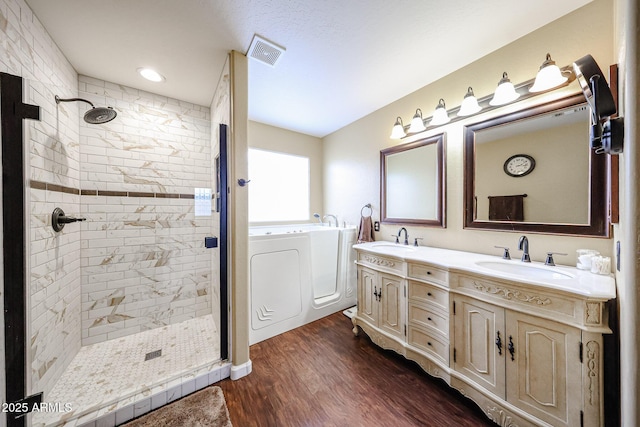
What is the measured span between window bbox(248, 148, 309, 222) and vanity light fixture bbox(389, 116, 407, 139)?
1.46 metres

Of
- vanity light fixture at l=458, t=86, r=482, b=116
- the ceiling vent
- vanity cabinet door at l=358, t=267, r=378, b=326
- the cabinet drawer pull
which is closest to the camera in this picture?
the cabinet drawer pull

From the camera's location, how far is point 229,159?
1.66 m

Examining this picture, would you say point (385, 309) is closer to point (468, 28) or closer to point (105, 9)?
point (468, 28)

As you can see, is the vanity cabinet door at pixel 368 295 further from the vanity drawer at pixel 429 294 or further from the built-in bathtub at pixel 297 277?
the built-in bathtub at pixel 297 277

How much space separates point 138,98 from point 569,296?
355 centimetres

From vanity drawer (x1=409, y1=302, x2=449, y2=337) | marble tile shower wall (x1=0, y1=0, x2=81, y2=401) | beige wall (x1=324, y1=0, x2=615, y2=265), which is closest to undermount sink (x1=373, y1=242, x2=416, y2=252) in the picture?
beige wall (x1=324, y1=0, x2=615, y2=265)

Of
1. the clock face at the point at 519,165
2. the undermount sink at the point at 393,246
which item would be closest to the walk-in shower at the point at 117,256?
the undermount sink at the point at 393,246

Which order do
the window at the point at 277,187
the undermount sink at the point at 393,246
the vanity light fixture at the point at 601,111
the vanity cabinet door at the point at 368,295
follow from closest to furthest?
the vanity light fixture at the point at 601,111 < the vanity cabinet door at the point at 368,295 < the undermount sink at the point at 393,246 < the window at the point at 277,187

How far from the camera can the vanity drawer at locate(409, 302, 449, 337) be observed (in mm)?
1432

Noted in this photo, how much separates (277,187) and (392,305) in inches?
82.9

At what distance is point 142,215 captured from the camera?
220cm

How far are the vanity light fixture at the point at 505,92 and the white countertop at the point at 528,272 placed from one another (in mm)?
1112

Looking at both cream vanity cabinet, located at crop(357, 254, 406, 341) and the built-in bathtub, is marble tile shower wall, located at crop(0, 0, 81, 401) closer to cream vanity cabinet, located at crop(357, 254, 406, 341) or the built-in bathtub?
the built-in bathtub

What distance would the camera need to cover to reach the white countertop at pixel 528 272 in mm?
988
